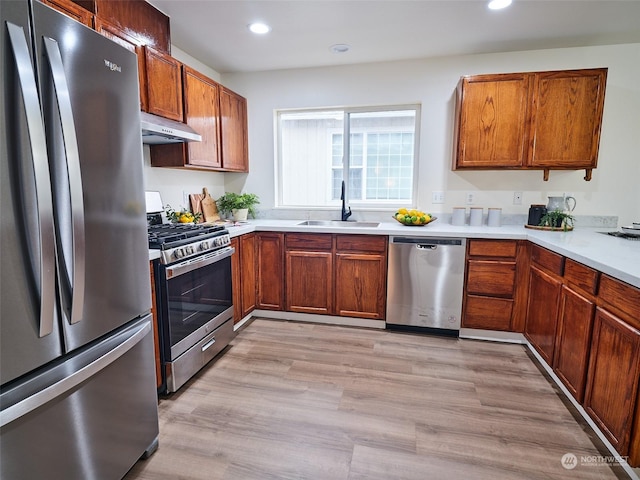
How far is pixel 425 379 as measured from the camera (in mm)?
2229

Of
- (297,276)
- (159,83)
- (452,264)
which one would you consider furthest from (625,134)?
(159,83)

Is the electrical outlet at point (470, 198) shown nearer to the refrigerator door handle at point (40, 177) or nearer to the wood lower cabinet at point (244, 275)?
the wood lower cabinet at point (244, 275)

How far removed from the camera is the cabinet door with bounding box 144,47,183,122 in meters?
2.21

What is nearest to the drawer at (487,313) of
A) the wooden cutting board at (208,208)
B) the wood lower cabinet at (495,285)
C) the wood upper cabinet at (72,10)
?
the wood lower cabinet at (495,285)

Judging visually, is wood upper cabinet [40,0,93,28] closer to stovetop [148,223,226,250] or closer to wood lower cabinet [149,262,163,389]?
stovetop [148,223,226,250]

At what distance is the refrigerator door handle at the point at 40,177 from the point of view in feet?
3.02

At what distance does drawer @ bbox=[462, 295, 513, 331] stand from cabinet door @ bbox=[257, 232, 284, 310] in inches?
65.9

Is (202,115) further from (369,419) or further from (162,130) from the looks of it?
(369,419)

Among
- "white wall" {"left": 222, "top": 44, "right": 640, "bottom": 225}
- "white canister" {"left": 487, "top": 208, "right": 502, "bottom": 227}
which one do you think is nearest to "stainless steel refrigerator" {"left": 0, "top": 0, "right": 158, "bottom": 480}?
"white wall" {"left": 222, "top": 44, "right": 640, "bottom": 225}

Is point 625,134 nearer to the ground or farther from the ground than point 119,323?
farther from the ground

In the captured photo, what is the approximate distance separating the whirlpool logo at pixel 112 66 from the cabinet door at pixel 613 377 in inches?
93.1

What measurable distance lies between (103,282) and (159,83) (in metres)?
1.66

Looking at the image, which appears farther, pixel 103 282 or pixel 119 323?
pixel 119 323

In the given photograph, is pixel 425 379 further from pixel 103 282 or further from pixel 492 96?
pixel 492 96
